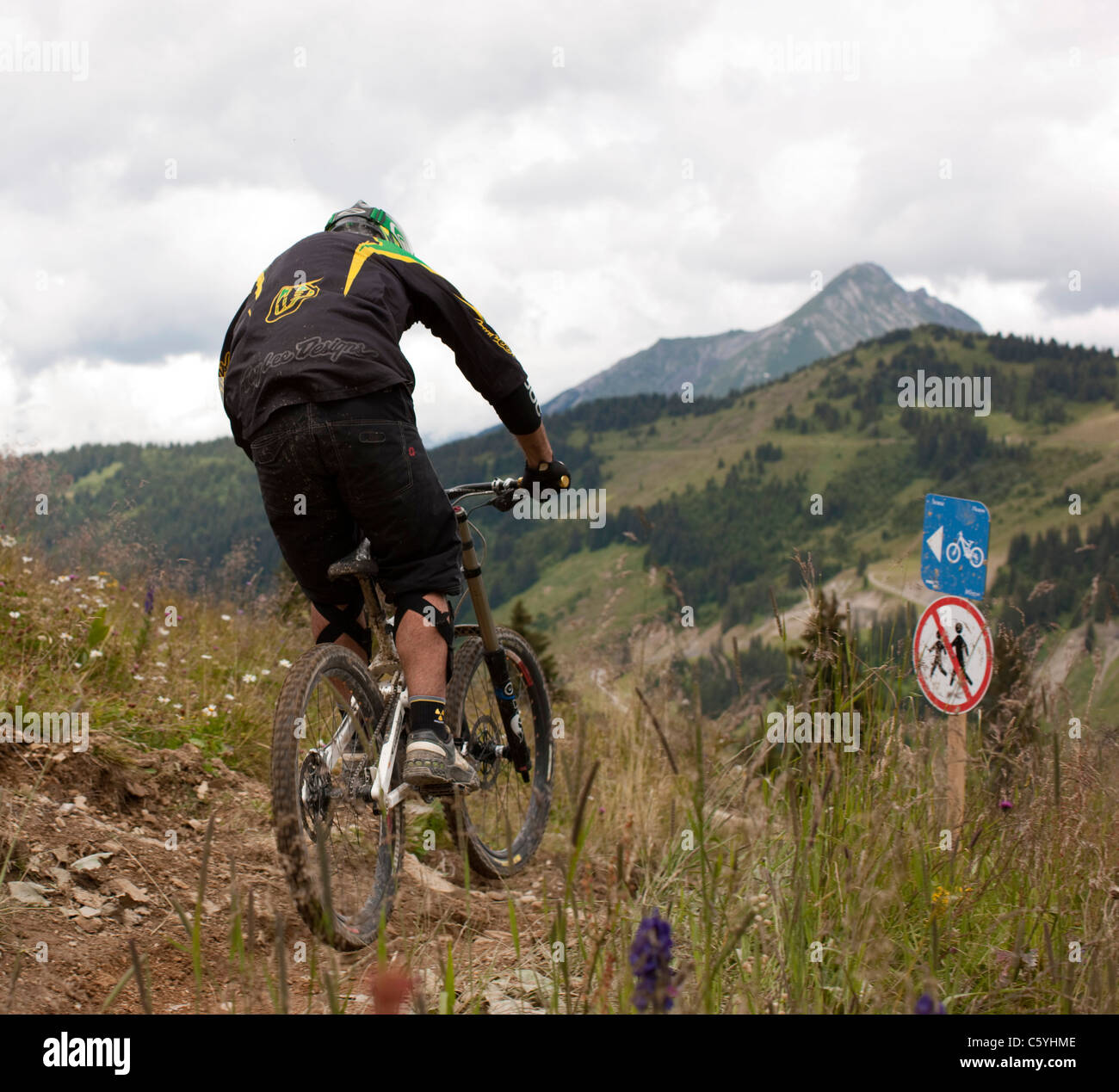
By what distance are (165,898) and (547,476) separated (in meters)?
Answer: 2.16

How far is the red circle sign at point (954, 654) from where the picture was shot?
3882 millimetres

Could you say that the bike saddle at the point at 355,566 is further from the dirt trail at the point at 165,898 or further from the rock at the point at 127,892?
the rock at the point at 127,892

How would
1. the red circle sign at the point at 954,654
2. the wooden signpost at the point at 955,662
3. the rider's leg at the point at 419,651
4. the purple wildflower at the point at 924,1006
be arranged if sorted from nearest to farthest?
the purple wildflower at the point at 924,1006 < the rider's leg at the point at 419,651 < the wooden signpost at the point at 955,662 < the red circle sign at the point at 954,654

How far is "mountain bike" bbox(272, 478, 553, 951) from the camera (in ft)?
8.82

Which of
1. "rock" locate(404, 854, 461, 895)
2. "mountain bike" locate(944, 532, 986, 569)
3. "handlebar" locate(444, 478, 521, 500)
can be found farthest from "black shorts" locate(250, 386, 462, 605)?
"mountain bike" locate(944, 532, 986, 569)

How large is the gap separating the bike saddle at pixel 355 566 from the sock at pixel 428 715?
467mm

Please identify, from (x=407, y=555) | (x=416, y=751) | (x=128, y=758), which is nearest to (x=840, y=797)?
(x=416, y=751)

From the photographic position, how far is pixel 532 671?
4.67 meters

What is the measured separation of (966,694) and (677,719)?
5.05ft

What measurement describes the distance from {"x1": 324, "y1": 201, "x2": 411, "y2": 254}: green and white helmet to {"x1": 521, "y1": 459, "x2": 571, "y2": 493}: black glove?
3.34 ft

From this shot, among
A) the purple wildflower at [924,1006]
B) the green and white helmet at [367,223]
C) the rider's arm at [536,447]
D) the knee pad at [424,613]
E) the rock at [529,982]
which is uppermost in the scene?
the green and white helmet at [367,223]

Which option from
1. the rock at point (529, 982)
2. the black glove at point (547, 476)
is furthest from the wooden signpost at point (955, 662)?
the rock at point (529, 982)

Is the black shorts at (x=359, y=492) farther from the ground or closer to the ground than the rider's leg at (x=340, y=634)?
farther from the ground

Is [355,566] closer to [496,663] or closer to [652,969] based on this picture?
[496,663]
